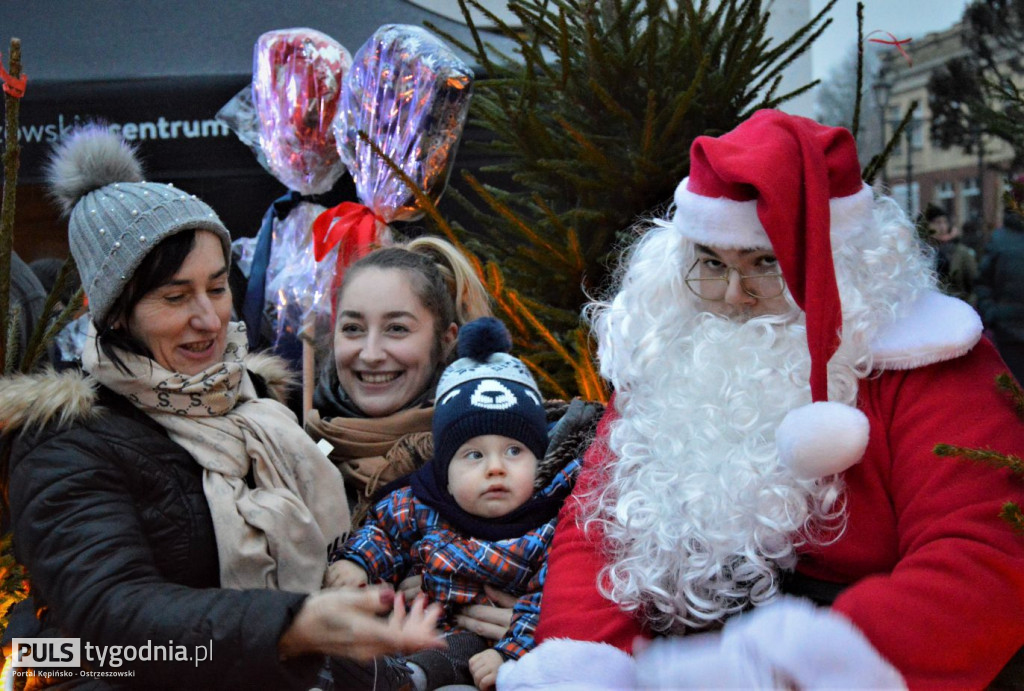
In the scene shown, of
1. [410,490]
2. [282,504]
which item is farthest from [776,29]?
[282,504]

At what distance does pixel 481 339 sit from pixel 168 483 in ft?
3.05

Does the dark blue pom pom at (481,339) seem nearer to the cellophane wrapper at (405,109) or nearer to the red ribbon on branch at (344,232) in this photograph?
the red ribbon on branch at (344,232)

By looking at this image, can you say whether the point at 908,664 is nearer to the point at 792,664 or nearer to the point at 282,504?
the point at 792,664

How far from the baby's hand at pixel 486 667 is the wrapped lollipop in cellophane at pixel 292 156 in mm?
2030

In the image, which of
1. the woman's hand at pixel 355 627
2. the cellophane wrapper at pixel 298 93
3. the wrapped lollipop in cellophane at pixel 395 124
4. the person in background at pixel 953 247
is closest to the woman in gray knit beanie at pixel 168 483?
the woman's hand at pixel 355 627

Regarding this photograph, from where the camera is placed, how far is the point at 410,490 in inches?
104

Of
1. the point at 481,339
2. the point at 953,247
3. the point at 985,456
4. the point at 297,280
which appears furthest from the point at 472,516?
the point at 953,247

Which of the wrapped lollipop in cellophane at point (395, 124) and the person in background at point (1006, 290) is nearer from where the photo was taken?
the wrapped lollipop in cellophane at point (395, 124)

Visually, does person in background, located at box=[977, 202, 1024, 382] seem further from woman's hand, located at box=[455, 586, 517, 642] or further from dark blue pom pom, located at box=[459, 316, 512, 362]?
woman's hand, located at box=[455, 586, 517, 642]

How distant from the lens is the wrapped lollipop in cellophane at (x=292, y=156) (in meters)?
4.18

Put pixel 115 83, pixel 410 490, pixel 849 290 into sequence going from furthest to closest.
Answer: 1. pixel 115 83
2. pixel 410 490
3. pixel 849 290

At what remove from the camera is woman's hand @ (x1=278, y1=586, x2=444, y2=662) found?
5.81 feet

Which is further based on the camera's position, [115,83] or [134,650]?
[115,83]

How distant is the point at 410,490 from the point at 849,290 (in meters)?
1.29
